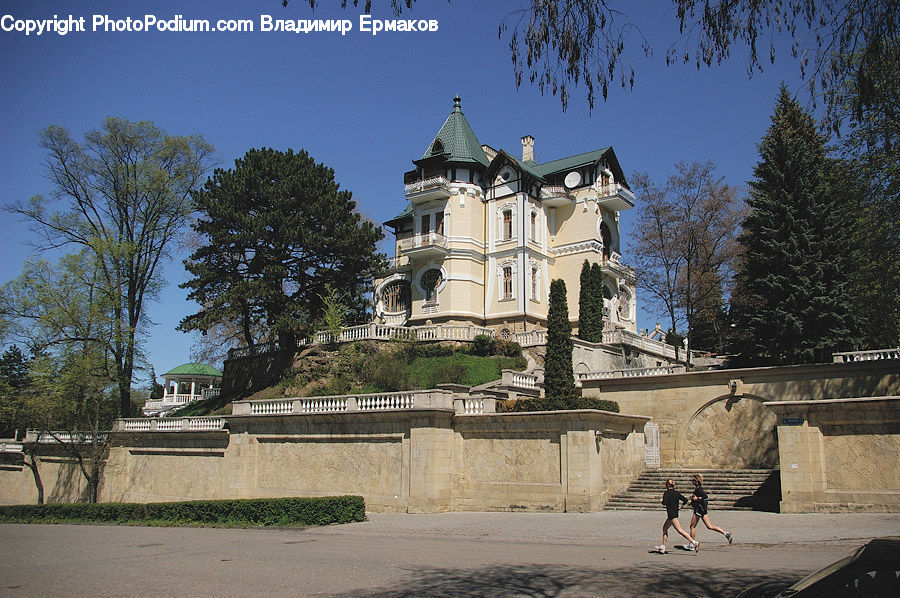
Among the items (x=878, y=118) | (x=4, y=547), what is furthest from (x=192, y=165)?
(x=878, y=118)

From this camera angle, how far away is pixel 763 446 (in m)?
24.3

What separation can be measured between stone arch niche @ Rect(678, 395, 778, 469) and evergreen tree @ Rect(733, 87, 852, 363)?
185 inches

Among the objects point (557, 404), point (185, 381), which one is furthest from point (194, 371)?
point (557, 404)

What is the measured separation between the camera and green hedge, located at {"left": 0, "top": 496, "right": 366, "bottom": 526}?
2073cm

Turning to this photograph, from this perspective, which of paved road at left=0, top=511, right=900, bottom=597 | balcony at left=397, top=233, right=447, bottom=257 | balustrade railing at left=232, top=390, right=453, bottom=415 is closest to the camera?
paved road at left=0, top=511, right=900, bottom=597

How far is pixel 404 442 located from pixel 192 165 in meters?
25.0

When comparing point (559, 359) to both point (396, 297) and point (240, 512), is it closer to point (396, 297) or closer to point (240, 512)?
point (240, 512)

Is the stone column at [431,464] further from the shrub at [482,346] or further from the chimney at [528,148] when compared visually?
the chimney at [528,148]

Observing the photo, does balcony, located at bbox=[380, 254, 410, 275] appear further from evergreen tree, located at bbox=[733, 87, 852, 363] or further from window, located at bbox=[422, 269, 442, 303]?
evergreen tree, located at bbox=[733, 87, 852, 363]

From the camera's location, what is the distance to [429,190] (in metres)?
45.5

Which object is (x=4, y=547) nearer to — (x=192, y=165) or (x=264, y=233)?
(x=264, y=233)

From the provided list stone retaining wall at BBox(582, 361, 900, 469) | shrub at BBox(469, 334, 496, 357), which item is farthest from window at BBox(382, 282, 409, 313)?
stone retaining wall at BBox(582, 361, 900, 469)

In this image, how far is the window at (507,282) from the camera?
1768 inches

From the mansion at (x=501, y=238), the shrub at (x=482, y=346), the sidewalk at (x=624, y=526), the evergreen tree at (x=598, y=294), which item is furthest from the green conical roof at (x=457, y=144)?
the sidewalk at (x=624, y=526)
